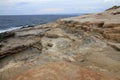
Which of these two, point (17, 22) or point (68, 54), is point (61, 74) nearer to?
point (68, 54)

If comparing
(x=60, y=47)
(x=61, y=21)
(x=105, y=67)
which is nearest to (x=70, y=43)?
(x=60, y=47)

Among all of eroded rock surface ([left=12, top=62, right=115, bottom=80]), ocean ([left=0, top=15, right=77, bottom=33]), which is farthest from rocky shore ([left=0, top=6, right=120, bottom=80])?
ocean ([left=0, top=15, right=77, bottom=33])

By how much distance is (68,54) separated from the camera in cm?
523

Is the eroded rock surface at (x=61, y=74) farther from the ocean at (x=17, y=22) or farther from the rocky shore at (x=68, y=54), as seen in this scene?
the ocean at (x=17, y=22)

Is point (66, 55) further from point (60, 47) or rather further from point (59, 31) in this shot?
point (59, 31)

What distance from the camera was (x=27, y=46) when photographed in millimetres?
6352

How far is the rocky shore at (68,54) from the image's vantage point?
4039 millimetres

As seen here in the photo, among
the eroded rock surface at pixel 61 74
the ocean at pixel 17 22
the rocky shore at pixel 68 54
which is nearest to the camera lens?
the eroded rock surface at pixel 61 74

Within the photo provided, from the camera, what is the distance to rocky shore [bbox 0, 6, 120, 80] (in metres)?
4.04

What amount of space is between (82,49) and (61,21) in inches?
123

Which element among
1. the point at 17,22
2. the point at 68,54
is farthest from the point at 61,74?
the point at 17,22

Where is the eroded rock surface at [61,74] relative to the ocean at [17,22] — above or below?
above

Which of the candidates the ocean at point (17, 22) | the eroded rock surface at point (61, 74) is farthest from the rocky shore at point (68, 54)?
the ocean at point (17, 22)

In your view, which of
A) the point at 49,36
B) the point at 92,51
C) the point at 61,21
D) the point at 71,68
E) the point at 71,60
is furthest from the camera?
the point at 61,21
